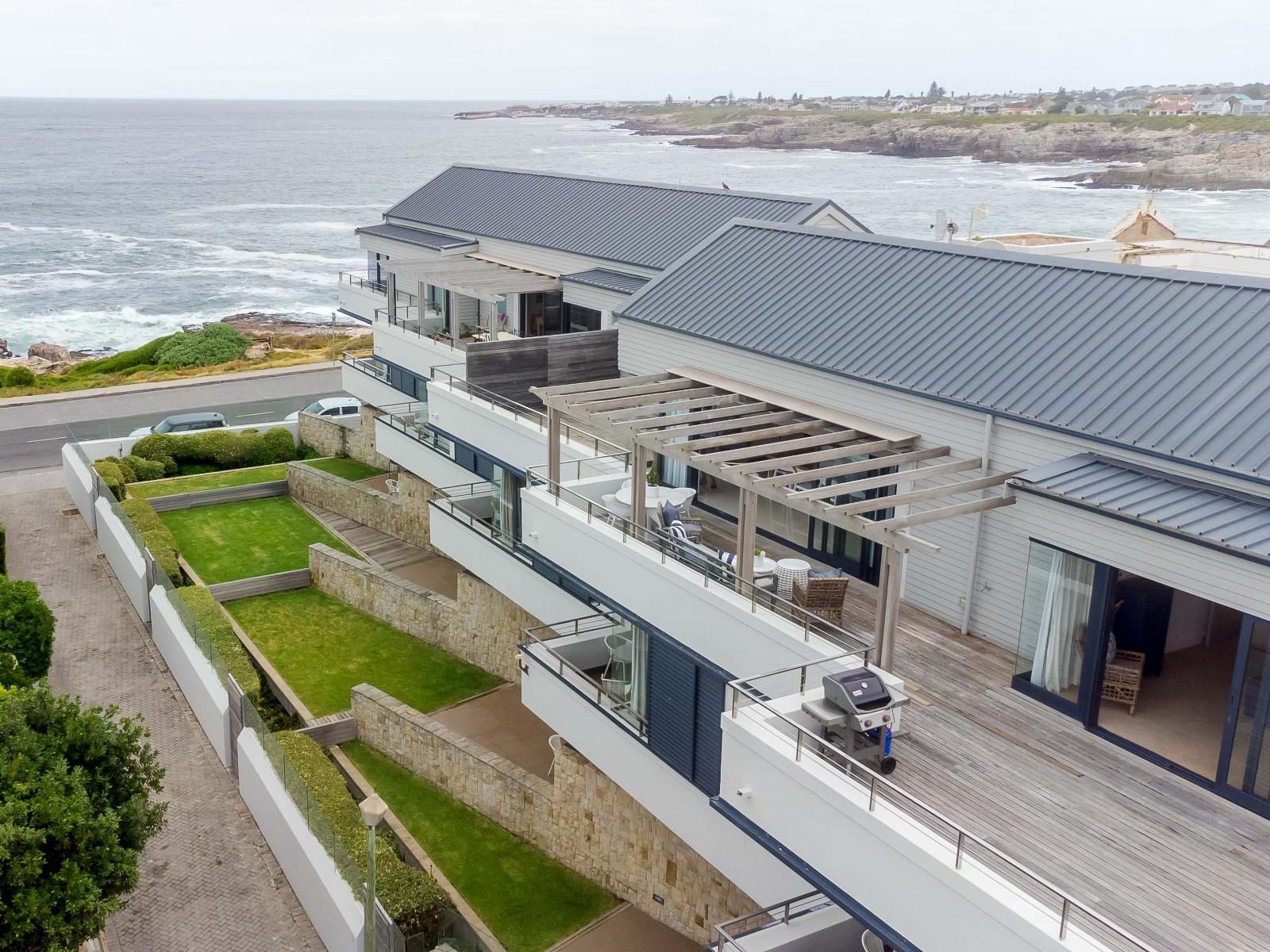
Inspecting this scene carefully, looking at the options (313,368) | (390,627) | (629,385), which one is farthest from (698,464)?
(313,368)

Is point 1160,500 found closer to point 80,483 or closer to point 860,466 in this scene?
point 860,466

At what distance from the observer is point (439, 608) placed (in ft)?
97.3

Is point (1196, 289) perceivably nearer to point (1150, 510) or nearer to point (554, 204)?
point (1150, 510)

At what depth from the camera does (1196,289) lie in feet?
55.2

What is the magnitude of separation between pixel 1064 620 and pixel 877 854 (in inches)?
193

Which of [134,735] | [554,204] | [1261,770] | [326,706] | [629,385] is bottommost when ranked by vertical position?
[326,706]

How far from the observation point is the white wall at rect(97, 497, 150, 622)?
1191 inches

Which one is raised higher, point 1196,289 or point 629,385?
point 1196,289

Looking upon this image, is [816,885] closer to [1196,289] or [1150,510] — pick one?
[1150,510]

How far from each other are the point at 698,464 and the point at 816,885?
668cm

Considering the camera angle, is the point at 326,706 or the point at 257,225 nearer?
the point at 326,706

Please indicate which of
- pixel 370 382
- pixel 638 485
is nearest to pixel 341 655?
pixel 370 382

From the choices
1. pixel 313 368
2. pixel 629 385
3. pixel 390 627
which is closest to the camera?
pixel 629 385

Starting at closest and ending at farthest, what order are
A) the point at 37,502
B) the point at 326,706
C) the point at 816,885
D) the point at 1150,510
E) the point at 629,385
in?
1. the point at 816,885
2. the point at 1150,510
3. the point at 629,385
4. the point at 326,706
5. the point at 37,502
